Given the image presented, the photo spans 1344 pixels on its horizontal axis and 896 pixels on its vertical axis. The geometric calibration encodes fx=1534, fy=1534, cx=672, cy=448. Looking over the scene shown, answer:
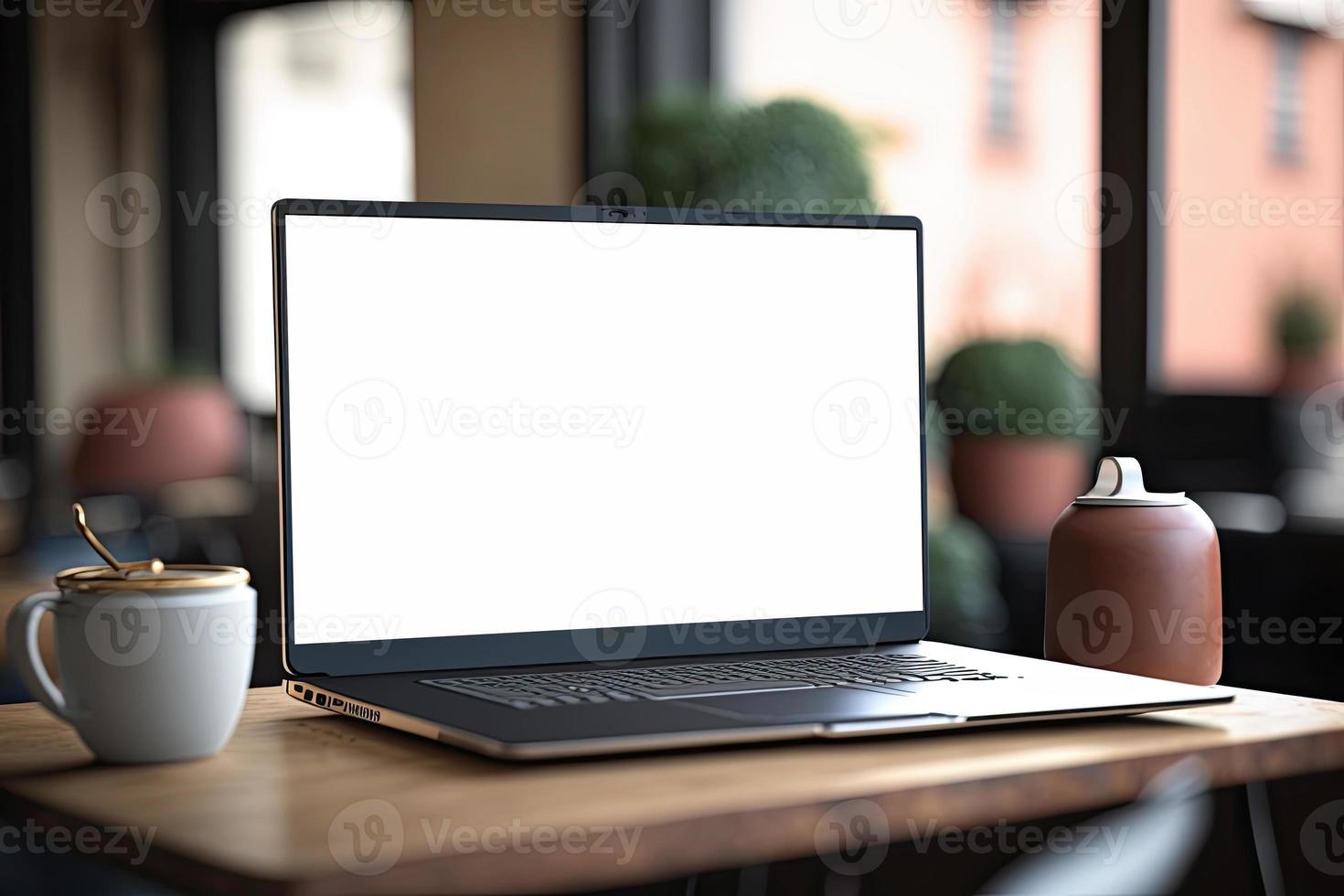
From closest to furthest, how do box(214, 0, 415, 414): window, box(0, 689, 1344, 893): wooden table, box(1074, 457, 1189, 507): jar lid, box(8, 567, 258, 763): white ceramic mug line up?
box(0, 689, 1344, 893): wooden table, box(8, 567, 258, 763): white ceramic mug, box(1074, 457, 1189, 507): jar lid, box(214, 0, 415, 414): window

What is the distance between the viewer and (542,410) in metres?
0.96

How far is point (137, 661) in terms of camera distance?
2.39ft

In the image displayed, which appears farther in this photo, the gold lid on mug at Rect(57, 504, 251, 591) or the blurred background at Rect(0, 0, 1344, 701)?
the blurred background at Rect(0, 0, 1344, 701)

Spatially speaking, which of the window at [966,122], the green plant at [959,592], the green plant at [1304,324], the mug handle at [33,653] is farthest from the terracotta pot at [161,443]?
the mug handle at [33,653]

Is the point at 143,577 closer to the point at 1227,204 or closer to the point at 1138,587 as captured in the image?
the point at 1138,587

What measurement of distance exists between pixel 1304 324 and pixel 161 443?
10.9ft

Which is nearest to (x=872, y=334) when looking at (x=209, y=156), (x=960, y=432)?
(x=960, y=432)

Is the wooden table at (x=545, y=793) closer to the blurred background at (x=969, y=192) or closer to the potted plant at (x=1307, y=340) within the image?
the blurred background at (x=969, y=192)

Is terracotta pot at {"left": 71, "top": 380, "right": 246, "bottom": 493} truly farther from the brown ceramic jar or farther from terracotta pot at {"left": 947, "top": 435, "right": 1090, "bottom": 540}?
the brown ceramic jar

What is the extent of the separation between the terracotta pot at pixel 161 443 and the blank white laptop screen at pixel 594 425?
378 cm

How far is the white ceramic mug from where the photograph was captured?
725 millimetres

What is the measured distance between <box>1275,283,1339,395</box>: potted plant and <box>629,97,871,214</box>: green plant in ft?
2.22

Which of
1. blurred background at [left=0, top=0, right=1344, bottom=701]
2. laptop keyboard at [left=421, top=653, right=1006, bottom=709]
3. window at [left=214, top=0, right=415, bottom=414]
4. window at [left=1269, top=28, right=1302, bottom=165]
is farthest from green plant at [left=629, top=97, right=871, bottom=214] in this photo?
window at [left=214, top=0, right=415, bottom=414]

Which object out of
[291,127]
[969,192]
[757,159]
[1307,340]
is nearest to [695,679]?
[757,159]
